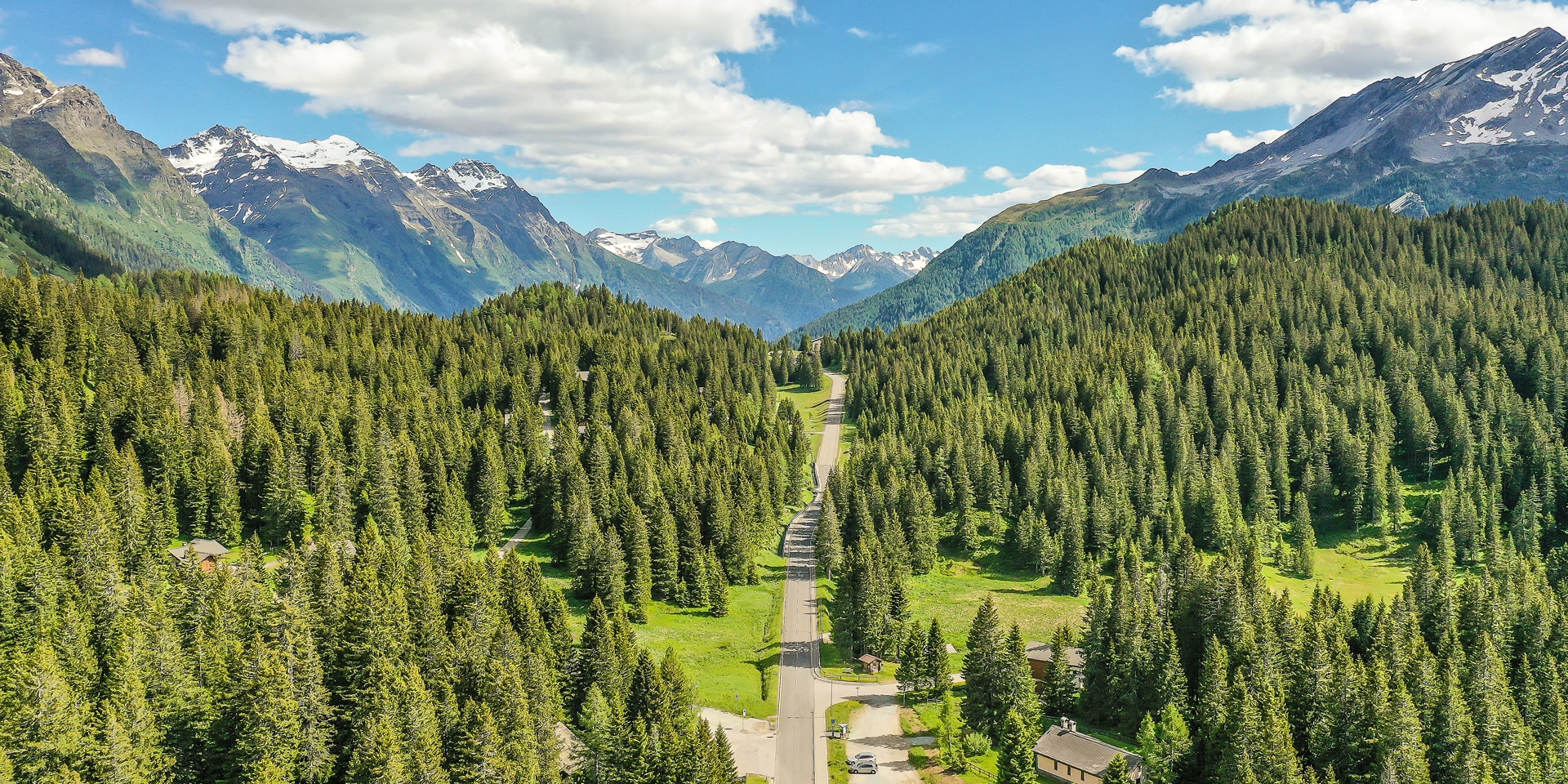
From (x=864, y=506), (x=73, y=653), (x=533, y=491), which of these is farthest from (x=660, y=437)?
(x=73, y=653)

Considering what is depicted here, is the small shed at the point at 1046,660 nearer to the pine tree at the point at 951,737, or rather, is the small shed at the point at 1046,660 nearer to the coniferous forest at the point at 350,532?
the pine tree at the point at 951,737

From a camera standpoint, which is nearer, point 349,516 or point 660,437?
point 349,516

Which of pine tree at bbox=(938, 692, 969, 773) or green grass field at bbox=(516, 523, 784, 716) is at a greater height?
green grass field at bbox=(516, 523, 784, 716)

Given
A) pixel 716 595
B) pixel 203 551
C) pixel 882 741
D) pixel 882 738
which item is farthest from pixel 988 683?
pixel 203 551

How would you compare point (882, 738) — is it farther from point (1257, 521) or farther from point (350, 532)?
point (1257, 521)

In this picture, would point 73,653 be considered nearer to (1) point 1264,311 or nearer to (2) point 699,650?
(2) point 699,650

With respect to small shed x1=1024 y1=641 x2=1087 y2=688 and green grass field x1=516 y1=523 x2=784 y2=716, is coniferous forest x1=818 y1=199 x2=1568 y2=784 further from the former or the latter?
green grass field x1=516 y1=523 x2=784 y2=716

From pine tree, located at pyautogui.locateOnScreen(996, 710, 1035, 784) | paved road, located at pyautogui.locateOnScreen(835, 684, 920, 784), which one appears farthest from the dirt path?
pine tree, located at pyautogui.locateOnScreen(996, 710, 1035, 784)
